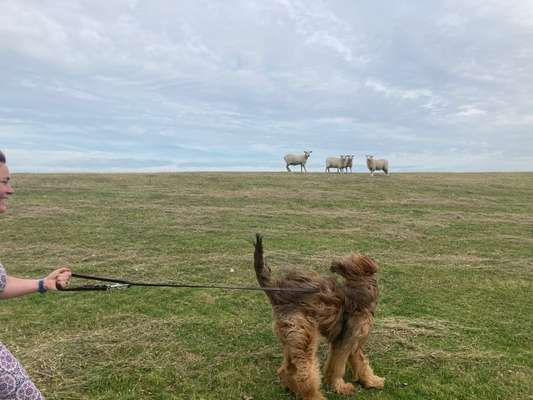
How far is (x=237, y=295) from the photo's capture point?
818 centimetres

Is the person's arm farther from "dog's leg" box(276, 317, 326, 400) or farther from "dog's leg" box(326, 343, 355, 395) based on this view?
"dog's leg" box(326, 343, 355, 395)

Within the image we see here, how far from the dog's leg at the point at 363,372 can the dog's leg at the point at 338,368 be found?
16 centimetres

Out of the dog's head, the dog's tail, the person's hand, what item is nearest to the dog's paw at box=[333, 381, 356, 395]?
the dog's head

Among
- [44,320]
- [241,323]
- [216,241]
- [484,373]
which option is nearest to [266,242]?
[216,241]

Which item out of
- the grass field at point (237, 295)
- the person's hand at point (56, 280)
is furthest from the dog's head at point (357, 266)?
the person's hand at point (56, 280)

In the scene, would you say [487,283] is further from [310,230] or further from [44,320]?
[44,320]

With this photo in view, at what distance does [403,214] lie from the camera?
18.5m

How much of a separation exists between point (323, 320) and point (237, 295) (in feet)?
13.1

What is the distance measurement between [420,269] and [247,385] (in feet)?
22.2

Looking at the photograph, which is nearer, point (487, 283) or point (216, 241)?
point (487, 283)

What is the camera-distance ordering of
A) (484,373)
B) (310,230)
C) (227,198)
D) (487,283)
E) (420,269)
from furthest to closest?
(227,198) < (310,230) < (420,269) < (487,283) < (484,373)

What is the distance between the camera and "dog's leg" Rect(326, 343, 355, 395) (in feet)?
15.6

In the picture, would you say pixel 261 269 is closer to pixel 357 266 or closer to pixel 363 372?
pixel 357 266

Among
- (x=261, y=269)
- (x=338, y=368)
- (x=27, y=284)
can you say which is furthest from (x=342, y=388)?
(x=27, y=284)
